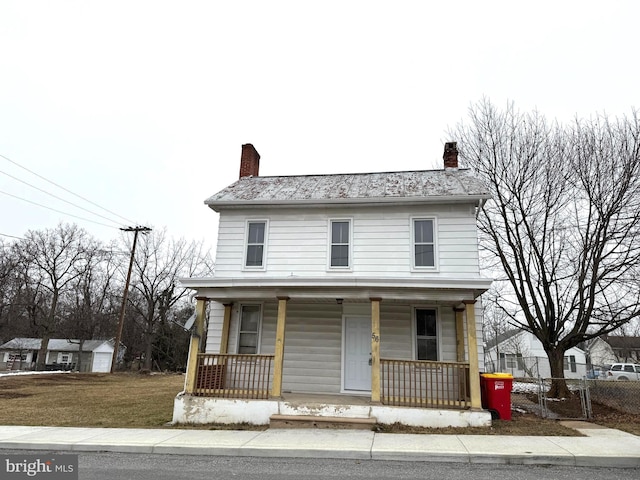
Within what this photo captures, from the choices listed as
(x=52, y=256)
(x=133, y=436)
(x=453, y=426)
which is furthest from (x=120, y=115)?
(x=52, y=256)

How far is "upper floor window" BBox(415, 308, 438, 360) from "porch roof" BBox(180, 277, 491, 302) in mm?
1773

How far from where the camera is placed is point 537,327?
46.9ft

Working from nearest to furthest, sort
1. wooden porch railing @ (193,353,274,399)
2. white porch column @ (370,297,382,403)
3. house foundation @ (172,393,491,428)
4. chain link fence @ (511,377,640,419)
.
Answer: house foundation @ (172,393,491,428) < white porch column @ (370,297,382,403) < wooden porch railing @ (193,353,274,399) < chain link fence @ (511,377,640,419)

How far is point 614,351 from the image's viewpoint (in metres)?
49.3

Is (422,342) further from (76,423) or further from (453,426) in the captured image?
(76,423)

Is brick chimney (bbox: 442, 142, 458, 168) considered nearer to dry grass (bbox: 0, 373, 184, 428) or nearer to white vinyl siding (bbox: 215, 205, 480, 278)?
white vinyl siding (bbox: 215, 205, 480, 278)

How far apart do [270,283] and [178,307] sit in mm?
34964

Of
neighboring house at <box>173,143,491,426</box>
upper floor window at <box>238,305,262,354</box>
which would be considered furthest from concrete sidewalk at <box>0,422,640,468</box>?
upper floor window at <box>238,305,262,354</box>

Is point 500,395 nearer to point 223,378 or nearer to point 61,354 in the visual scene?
point 223,378

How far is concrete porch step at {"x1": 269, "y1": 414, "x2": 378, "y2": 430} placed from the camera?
26.8 ft

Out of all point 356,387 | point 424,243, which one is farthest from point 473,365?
point 424,243

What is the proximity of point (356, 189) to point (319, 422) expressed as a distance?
6.90 m

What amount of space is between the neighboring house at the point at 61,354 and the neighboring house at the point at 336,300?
126ft

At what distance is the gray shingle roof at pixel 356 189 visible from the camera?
11.2 m
